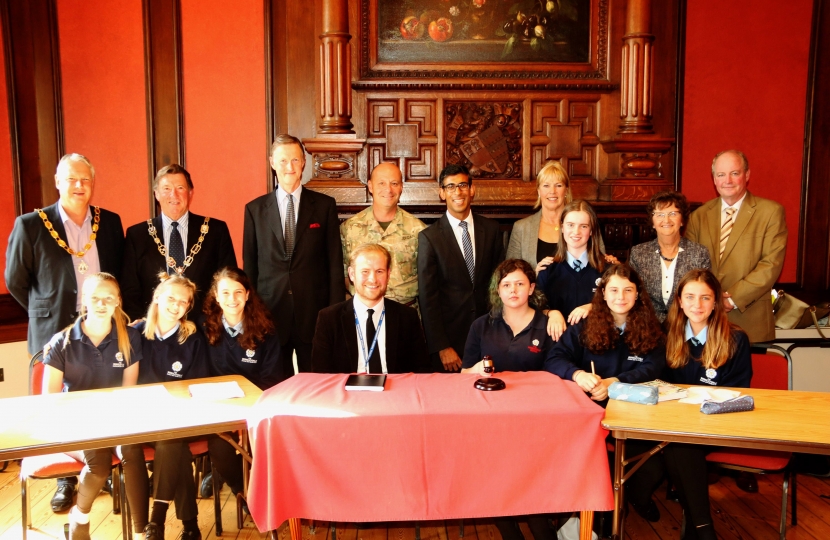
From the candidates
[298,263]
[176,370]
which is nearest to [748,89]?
A: [298,263]

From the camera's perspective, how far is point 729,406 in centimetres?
265

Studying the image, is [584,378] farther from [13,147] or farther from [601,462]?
A: [13,147]

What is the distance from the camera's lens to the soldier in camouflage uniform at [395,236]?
12.6 feet

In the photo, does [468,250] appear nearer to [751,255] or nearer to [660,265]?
[660,265]

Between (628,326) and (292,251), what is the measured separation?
178cm

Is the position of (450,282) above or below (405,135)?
below

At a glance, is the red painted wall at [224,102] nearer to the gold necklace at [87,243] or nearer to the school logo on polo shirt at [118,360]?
the gold necklace at [87,243]

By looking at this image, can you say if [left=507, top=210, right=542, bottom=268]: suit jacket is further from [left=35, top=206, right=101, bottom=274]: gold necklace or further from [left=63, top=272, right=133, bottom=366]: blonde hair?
[left=35, top=206, right=101, bottom=274]: gold necklace

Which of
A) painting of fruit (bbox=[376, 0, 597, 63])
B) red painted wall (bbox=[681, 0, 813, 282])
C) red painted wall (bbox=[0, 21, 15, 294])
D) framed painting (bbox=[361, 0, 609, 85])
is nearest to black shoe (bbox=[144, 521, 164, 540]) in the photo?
red painted wall (bbox=[0, 21, 15, 294])

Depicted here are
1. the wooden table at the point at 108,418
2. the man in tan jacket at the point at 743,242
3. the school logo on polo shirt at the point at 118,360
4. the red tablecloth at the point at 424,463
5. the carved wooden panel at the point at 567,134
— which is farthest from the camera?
the carved wooden panel at the point at 567,134

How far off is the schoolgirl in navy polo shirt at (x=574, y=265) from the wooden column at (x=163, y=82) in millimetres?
2772

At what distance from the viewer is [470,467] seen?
2500 millimetres

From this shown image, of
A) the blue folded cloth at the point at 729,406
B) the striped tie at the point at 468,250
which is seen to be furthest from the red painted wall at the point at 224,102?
the blue folded cloth at the point at 729,406

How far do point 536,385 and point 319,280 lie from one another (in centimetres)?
147
